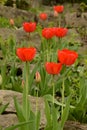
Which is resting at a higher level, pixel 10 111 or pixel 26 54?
pixel 26 54

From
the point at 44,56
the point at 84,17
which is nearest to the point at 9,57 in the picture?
the point at 44,56

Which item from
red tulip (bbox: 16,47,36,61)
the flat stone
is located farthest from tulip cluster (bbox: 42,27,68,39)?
red tulip (bbox: 16,47,36,61)

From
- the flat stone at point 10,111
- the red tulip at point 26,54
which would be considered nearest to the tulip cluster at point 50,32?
the flat stone at point 10,111

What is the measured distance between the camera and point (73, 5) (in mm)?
17422

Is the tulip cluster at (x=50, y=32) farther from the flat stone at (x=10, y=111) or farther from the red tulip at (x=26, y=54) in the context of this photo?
the red tulip at (x=26, y=54)

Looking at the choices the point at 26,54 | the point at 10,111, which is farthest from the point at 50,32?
the point at 26,54

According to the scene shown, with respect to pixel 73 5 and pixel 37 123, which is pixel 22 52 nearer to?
pixel 37 123

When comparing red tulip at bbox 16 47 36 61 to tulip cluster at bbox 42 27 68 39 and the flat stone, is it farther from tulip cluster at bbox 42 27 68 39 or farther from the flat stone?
tulip cluster at bbox 42 27 68 39

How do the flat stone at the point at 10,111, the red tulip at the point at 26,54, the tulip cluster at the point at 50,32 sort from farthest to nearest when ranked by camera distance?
1. the tulip cluster at the point at 50,32
2. the flat stone at the point at 10,111
3. the red tulip at the point at 26,54

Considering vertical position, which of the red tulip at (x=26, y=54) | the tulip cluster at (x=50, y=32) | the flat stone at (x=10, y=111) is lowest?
the flat stone at (x=10, y=111)

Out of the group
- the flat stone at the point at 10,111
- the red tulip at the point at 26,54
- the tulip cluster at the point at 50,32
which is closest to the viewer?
the red tulip at the point at 26,54

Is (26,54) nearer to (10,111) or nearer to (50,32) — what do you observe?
(10,111)

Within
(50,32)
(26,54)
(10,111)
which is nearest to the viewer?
(26,54)

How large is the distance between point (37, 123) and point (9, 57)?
10.3ft
